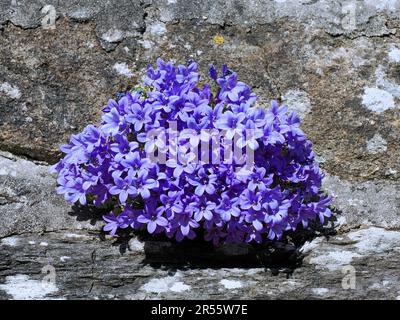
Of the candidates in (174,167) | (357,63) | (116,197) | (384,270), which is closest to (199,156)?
(174,167)

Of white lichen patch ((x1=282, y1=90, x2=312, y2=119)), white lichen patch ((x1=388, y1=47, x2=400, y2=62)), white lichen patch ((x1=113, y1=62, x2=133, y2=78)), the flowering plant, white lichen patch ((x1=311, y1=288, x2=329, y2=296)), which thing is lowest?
white lichen patch ((x1=311, y1=288, x2=329, y2=296))

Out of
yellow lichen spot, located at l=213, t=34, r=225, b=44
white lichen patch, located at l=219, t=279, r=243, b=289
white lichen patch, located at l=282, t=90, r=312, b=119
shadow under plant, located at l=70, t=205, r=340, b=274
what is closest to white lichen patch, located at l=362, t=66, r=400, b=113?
white lichen patch, located at l=282, t=90, r=312, b=119

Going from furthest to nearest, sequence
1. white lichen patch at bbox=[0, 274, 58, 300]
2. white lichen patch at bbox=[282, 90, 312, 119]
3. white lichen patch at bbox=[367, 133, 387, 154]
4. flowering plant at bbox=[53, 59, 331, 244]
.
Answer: white lichen patch at bbox=[282, 90, 312, 119]
white lichen patch at bbox=[367, 133, 387, 154]
white lichen patch at bbox=[0, 274, 58, 300]
flowering plant at bbox=[53, 59, 331, 244]

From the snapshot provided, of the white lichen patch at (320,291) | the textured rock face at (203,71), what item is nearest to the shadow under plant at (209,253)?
the textured rock face at (203,71)

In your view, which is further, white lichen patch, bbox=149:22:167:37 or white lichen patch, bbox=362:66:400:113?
white lichen patch, bbox=149:22:167:37

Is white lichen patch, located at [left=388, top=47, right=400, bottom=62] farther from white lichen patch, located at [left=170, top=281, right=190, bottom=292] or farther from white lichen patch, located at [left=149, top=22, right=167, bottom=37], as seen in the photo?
white lichen patch, located at [left=170, top=281, right=190, bottom=292]

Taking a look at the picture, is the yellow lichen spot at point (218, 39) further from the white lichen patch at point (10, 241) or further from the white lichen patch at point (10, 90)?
the white lichen patch at point (10, 241)

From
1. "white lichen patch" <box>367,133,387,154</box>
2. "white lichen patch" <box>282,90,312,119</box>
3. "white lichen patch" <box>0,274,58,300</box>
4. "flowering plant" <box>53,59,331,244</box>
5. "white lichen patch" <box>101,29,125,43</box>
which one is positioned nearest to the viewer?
"flowering plant" <box>53,59,331,244</box>
